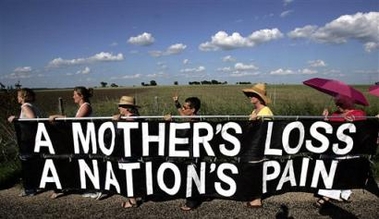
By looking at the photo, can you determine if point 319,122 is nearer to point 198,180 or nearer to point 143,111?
point 198,180

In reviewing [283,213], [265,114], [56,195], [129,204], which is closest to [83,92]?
[56,195]

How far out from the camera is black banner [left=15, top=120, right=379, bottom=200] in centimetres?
528

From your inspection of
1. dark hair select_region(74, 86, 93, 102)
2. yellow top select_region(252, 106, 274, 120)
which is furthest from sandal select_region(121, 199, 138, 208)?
yellow top select_region(252, 106, 274, 120)

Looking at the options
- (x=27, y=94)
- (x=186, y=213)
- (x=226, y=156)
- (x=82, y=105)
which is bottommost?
(x=186, y=213)

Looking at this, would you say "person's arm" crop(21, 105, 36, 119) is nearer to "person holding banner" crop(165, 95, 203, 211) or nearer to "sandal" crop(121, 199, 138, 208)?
"sandal" crop(121, 199, 138, 208)

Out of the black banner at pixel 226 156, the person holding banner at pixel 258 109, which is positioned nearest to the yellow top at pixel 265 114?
the person holding banner at pixel 258 109

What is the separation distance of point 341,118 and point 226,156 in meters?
1.80

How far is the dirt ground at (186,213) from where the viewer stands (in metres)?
4.97

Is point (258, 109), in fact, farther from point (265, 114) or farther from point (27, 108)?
point (27, 108)

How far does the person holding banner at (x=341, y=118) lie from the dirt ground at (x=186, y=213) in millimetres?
113

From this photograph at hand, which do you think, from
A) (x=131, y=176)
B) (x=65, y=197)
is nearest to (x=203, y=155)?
(x=131, y=176)

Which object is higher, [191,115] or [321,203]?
[191,115]

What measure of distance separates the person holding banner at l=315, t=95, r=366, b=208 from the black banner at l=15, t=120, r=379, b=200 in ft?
0.28

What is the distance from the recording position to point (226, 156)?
5.37m
